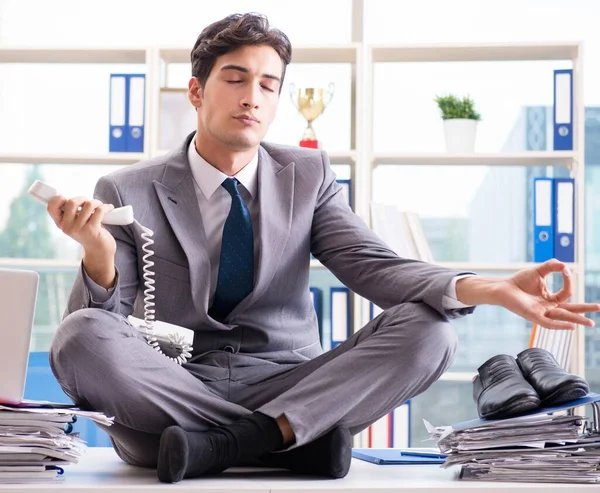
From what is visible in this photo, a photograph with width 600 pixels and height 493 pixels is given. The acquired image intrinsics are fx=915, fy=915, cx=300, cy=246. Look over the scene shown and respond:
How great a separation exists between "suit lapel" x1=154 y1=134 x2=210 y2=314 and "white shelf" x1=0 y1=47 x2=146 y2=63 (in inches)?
61.6

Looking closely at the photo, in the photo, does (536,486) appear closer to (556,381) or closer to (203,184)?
(556,381)

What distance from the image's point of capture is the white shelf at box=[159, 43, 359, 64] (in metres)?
3.44

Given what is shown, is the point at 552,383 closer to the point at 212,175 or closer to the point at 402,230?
the point at 212,175

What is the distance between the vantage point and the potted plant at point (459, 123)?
134 inches

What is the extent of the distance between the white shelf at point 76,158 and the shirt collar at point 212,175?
1328 mm

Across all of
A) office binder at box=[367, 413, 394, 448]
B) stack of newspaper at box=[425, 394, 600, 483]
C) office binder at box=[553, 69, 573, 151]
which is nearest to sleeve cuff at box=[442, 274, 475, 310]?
stack of newspaper at box=[425, 394, 600, 483]

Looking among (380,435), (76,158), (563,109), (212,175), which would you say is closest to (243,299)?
(212,175)

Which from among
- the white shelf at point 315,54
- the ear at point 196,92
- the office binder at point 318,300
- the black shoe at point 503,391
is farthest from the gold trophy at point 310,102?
the black shoe at point 503,391

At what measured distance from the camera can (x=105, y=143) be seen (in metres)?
3.83

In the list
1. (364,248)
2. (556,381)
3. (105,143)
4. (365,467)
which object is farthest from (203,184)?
(105,143)

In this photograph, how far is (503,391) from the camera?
1.72m

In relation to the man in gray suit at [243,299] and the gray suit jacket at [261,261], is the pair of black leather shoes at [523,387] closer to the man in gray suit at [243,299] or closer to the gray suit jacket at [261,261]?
the man in gray suit at [243,299]

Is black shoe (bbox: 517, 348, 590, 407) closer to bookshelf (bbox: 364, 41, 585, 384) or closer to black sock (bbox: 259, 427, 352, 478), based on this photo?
black sock (bbox: 259, 427, 352, 478)

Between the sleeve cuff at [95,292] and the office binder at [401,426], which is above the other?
the sleeve cuff at [95,292]
